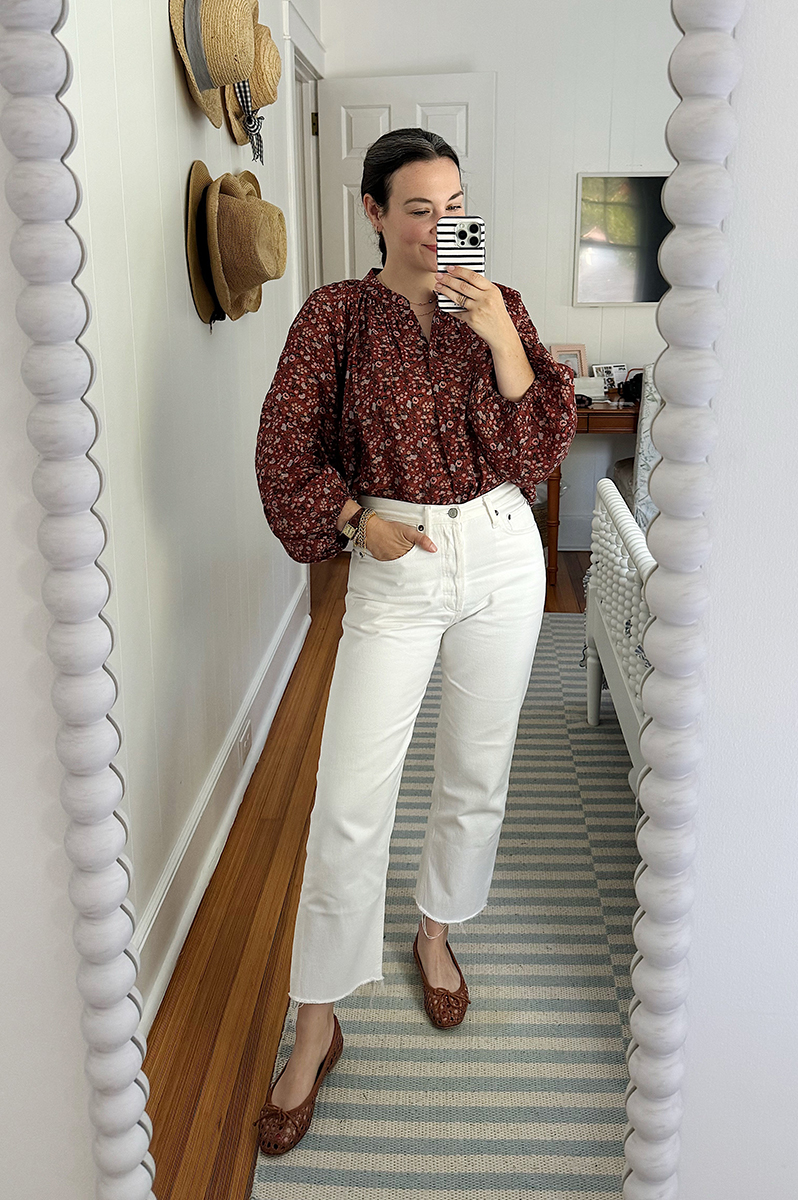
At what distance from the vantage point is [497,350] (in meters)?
1.17

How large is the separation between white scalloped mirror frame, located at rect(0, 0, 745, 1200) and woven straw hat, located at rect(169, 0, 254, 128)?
1.04 meters

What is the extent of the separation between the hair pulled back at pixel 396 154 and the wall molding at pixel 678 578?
0.55m

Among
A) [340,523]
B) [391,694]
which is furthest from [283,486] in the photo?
[391,694]

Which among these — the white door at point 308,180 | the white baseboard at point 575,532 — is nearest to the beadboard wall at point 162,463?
the white door at point 308,180

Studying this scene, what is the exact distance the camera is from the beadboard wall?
131 cm

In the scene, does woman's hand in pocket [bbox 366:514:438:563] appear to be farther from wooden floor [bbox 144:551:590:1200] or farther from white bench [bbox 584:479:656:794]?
wooden floor [bbox 144:551:590:1200]

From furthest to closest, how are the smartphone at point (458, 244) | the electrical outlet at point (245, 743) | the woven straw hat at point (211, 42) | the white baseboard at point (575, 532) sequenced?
1. the white baseboard at point (575, 532)
2. the electrical outlet at point (245, 743)
3. the woven straw hat at point (211, 42)
4. the smartphone at point (458, 244)

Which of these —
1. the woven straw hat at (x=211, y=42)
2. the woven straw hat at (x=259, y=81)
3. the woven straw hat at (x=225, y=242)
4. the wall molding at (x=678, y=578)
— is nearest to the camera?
the wall molding at (x=678, y=578)

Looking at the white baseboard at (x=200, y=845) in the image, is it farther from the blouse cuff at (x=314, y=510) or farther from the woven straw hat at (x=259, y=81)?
the woven straw hat at (x=259, y=81)

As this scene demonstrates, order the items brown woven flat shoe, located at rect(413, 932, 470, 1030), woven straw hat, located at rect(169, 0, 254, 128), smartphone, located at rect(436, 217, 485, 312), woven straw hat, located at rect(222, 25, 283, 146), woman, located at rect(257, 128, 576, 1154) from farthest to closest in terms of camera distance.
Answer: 1. woven straw hat, located at rect(222, 25, 283, 146)
2. woven straw hat, located at rect(169, 0, 254, 128)
3. brown woven flat shoe, located at rect(413, 932, 470, 1030)
4. woman, located at rect(257, 128, 576, 1154)
5. smartphone, located at rect(436, 217, 485, 312)

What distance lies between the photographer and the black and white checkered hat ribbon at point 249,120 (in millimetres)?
1993

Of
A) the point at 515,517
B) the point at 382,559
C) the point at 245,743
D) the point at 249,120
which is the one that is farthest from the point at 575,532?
the point at 382,559

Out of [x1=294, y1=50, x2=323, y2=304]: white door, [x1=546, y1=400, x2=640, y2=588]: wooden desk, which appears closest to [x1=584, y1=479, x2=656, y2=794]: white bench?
[x1=546, y1=400, x2=640, y2=588]: wooden desk

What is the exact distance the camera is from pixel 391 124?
3670 millimetres
